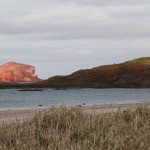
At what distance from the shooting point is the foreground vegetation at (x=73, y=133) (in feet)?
32.7

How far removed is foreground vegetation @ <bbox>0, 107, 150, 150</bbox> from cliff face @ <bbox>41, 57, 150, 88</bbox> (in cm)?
14474

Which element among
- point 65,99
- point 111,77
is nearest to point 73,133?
point 65,99

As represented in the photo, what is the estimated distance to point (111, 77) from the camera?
166 m

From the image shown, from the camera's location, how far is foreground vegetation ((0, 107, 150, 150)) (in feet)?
32.7

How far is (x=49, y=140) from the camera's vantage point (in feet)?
33.9

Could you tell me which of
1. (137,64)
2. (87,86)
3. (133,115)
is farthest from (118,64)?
(133,115)

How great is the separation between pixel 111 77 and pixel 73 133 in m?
155

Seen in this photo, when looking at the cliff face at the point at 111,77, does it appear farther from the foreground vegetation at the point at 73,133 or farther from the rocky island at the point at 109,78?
the foreground vegetation at the point at 73,133

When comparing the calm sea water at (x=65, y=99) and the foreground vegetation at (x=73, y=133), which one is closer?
the foreground vegetation at (x=73, y=133)

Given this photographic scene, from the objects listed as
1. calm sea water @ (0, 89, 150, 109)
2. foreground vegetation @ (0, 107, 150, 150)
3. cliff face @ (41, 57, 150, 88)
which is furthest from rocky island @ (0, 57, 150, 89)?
foreground vegetation @ (0, 107, 150, 150)

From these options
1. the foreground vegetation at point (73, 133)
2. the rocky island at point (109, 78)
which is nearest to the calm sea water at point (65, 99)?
the foreground vegetation at point (73, 133)

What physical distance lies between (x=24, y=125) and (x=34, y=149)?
2249 millimetres

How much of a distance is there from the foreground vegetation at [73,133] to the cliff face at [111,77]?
145 meters

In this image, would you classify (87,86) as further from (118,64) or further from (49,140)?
(49,140)
